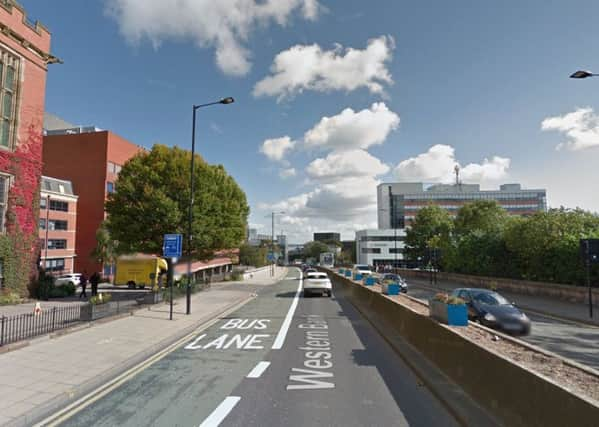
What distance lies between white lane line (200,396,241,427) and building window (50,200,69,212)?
47.1 metres

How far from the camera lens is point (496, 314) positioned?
11.0 meters

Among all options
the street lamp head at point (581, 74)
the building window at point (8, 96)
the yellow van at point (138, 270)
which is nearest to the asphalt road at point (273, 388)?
the street lamp head at point (581, 74)

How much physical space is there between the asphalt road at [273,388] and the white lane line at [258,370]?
0.02 m

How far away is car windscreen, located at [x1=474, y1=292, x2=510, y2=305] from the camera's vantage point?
1177 cm

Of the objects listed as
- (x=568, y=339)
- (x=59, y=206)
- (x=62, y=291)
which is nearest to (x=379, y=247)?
(x=59, y=206)

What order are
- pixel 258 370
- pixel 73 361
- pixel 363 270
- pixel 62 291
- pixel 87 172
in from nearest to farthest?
pixel 258 370
pixel 73 361
pixel 62 291
pixel 363 270
pixel 87 172

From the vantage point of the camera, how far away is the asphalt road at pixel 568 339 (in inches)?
349

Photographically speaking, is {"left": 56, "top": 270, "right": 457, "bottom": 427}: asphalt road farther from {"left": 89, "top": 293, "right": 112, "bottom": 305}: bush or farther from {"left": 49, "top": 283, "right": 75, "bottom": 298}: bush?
{"left": 49, "top": 283, "right": 75, "bottom": 298}: bush

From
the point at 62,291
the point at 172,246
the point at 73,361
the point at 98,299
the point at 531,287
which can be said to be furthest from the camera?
the point at 531,287

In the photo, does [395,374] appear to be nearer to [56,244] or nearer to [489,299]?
[489,299]

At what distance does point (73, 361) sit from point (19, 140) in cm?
1801

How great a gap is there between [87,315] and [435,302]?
1127 centimetres

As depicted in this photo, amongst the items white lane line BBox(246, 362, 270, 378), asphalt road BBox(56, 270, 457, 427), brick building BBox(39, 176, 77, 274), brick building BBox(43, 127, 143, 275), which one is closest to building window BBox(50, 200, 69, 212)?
brick building BBox(39, 176, 77, 274)

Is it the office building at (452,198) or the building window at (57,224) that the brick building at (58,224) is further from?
the office building at (452,198)
